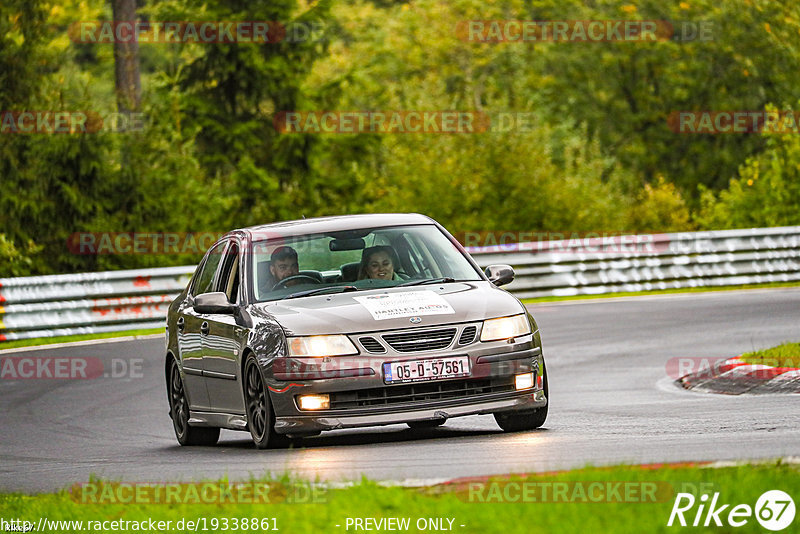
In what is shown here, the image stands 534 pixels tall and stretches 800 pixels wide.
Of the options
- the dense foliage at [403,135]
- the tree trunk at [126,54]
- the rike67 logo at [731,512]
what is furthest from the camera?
the tree trunk at [126,54]

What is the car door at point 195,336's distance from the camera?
12078 mm

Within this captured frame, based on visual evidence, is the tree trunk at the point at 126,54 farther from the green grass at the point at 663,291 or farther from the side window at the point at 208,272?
the side window at the point at 208,272

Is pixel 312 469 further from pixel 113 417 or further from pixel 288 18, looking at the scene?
pixel 288 18

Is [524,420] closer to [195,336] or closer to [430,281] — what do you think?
[430,281]

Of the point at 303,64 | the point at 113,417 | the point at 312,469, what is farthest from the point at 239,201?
the point at 312,469

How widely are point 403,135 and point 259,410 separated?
1424 inches

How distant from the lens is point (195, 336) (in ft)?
39.9

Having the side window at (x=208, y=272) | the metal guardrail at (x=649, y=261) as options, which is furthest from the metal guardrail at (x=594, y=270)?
the side window at (x=208, y=272)

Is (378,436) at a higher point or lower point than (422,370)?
lower

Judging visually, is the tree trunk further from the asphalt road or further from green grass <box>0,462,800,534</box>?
green grass <box>0,462,800,534</box>

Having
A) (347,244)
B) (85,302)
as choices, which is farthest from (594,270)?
(347,244)

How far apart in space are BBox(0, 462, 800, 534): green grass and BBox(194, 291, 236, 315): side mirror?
322 centimetres

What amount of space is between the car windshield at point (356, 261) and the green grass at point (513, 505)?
11.5ft

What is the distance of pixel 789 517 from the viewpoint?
6309 mm
